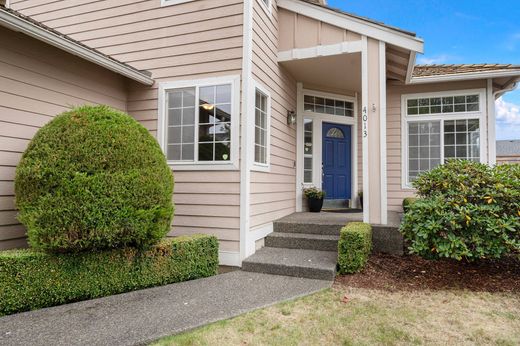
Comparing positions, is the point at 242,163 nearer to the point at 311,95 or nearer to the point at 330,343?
the point at 330,343

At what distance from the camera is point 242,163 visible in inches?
186

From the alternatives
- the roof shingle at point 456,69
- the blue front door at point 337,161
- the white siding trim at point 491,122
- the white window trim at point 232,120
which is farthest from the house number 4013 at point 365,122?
the white siding trim at point 491,122

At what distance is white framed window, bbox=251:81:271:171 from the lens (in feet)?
16.8

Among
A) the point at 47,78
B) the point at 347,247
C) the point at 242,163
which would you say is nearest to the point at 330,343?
the point at 347,247

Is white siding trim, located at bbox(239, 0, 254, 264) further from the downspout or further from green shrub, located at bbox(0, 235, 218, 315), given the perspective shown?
the downspout

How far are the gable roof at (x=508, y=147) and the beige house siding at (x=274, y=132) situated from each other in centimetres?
2780

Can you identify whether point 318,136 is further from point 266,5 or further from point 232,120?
point 232,120

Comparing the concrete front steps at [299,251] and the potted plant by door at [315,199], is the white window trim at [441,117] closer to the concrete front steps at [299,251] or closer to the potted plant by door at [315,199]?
the potted plant by door at [315,199]

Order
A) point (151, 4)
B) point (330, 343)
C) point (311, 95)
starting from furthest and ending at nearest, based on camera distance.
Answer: point (311, 95) < point (151, 4) < point (330, 343)

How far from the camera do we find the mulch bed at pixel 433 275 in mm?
3971

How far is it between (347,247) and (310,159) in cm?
344

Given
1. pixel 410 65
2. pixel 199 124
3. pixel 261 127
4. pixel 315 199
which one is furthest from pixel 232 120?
pixel 410 65

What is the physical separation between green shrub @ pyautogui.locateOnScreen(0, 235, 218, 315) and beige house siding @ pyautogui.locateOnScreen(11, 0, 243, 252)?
2.07ft

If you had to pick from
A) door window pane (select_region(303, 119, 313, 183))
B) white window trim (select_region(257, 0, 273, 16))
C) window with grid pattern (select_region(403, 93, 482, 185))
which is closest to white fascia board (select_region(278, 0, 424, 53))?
white window trim (select_region(257, 0, 273, 16))
